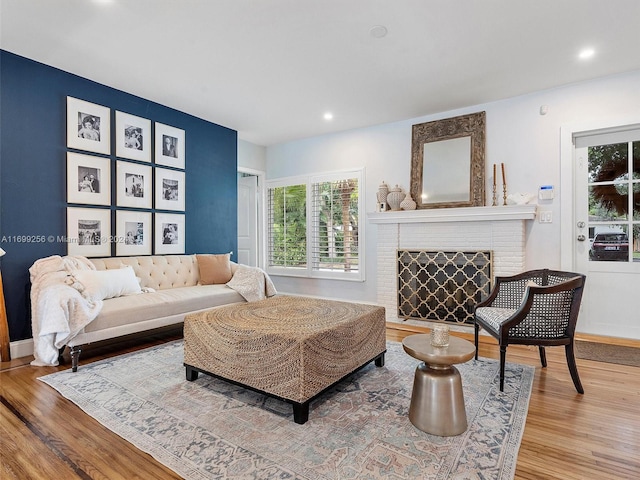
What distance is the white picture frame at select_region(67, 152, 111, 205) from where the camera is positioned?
3309 mm

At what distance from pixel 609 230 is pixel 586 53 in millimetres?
1681

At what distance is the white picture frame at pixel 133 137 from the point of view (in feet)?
12.1

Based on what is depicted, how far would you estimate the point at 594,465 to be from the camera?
1553 millimetres

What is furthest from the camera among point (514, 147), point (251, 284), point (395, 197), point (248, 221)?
point (248, 221)

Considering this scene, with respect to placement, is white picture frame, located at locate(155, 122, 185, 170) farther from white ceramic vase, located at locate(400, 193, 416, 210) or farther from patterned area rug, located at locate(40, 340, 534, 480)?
white ceramic vase, located at locate(400, 193, 416, 210)

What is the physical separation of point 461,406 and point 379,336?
2.93 feet

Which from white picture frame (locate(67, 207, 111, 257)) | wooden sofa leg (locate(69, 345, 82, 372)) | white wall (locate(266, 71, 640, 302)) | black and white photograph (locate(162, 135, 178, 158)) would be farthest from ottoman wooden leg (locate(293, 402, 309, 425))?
black and white photograph (locate(162, 135, 178, 158))

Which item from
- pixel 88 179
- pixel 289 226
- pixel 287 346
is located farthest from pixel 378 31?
pixel 289 226

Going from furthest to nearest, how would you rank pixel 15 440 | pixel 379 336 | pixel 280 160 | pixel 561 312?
pixel 280 160 < pixel 379 336 < pixel 561 312 < pixel 15 440

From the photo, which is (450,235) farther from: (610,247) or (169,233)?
(169,233)

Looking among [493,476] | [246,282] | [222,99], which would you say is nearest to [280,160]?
[222,99]

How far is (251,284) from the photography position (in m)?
4.02

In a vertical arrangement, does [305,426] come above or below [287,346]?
below

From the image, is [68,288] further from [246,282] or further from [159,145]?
[159,145]
